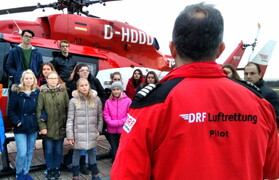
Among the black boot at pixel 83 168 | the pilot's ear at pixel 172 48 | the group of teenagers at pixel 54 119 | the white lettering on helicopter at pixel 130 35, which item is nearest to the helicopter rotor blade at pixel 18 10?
the white lettering on helicopter at pixel 130 35

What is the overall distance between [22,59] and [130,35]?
3499mm

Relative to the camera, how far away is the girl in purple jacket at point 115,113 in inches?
153

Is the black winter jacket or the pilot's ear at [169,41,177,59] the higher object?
the pilot's ear at [169,41,177,59]

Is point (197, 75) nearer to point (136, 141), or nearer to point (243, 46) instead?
point (136, 141)

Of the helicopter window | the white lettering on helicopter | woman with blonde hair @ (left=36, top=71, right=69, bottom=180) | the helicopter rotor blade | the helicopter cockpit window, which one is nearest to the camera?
woman with blonde hair @ (left=36, top=71, right=69, bottom=180)

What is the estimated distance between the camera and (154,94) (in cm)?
97

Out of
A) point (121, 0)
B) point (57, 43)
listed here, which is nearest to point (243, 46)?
point (121, 0)

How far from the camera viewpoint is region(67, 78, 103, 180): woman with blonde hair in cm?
355

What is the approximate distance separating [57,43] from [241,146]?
498 cm

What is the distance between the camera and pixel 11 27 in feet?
17.3

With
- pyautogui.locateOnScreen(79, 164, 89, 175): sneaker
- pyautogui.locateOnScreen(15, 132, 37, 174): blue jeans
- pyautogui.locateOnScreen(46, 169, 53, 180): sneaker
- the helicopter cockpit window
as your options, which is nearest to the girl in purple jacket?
pyautogui.locateOnScreen(79, 164, 89, 175): sneaker

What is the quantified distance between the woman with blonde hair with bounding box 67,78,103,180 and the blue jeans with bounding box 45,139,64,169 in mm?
294

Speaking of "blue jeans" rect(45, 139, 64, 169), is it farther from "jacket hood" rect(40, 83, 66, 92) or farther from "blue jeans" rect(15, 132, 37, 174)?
"jacket hood" rect(40, 83, 66, 92)

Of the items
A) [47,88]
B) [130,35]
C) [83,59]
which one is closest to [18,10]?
[83,59]
